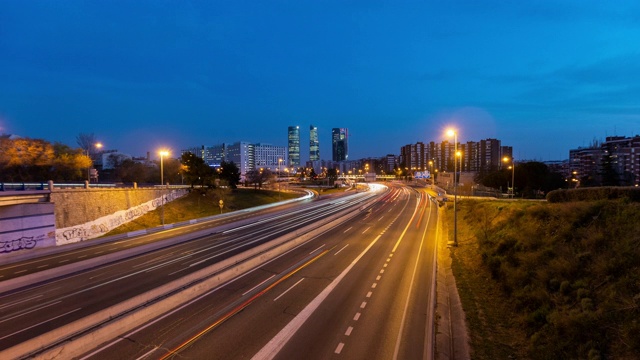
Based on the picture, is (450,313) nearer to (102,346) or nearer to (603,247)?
(603,247)

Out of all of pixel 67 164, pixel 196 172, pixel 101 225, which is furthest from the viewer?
pixel 196 172

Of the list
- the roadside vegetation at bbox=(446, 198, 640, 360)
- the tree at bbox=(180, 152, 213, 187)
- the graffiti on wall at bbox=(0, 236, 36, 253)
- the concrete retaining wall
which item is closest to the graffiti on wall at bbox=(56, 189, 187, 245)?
the concrete retaining wall

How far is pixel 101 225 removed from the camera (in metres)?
37.5

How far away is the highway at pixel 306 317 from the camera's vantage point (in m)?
10.9

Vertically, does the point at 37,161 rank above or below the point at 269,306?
above

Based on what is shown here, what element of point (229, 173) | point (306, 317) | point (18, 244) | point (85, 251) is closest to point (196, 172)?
point (229, 173)

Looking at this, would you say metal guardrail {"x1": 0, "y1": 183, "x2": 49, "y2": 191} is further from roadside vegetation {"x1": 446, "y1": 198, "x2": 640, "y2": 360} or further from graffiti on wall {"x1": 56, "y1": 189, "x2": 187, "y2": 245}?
roadside vegetation {"x1": 446, "y1": 198, "x2": 640, "y2": 360}

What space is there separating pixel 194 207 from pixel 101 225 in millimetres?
16479

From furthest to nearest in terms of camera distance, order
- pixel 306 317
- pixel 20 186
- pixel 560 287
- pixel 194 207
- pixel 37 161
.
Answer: pixel 194 207 < pixel 37 161 < pixel 20 186 < pixel 306 317 < pixel 560 287

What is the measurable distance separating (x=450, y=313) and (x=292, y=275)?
8.65 m

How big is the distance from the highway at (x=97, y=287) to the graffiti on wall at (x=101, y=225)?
1239cm

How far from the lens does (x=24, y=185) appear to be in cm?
3516

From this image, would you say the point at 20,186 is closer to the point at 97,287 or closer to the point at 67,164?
the point at 67,164

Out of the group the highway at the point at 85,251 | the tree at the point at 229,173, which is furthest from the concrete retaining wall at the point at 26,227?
the tree at the point at 229,173
